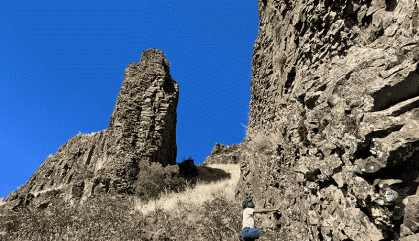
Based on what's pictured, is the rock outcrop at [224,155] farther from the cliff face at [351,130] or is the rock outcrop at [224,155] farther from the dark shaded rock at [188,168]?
the cliff face at [351,130]

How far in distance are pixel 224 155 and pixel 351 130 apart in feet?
95.2

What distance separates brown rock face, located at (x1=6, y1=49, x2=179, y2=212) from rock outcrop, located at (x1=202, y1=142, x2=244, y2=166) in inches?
492

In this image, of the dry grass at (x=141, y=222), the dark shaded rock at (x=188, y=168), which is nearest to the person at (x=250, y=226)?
the dry grass at (x=141, y=222)

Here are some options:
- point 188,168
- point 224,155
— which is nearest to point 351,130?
point 188,168

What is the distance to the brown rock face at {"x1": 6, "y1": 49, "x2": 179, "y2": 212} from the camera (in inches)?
553

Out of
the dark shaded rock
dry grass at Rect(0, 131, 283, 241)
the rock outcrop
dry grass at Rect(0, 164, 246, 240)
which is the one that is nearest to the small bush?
the dark shaded rock

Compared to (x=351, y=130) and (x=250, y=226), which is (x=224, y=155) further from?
(x=351, y=130)

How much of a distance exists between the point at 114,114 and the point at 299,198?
15.5 meters

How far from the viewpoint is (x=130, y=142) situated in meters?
15.0

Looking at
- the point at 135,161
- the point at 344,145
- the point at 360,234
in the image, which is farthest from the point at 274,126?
the point at 135,161

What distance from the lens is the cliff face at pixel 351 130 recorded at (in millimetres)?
2541

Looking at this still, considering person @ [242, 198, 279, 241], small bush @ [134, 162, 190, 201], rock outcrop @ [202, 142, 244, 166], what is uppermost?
rock outcrop @ [202, 142, 244, 166]

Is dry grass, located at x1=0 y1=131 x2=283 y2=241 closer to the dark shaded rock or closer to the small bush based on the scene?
the small bush

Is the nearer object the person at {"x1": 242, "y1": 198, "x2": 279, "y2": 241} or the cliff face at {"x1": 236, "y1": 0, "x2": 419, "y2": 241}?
the cliff face at {"x1": 236, "y1": 0, "x2": 419, "y2": 241}
